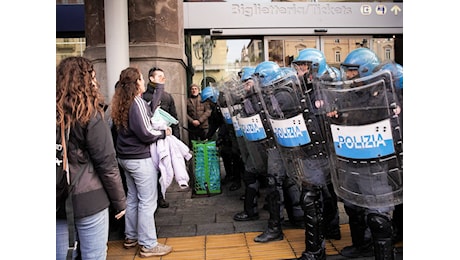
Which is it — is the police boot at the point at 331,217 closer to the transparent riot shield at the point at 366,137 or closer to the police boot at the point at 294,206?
the police boot at the point at 294,206

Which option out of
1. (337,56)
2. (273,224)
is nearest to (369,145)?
(273,224)

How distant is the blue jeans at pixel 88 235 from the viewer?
8.27ft

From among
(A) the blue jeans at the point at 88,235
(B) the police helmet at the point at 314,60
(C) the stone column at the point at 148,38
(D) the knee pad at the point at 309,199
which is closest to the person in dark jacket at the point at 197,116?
(C) the stone column at the point at 148,38

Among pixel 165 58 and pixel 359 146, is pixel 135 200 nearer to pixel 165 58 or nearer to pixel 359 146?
pixel 359 146

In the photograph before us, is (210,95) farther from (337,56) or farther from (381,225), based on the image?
(381,225)

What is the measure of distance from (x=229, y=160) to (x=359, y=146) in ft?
16.0

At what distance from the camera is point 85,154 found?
254cm

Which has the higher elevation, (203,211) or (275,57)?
(275,57)

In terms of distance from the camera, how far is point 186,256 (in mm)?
3938

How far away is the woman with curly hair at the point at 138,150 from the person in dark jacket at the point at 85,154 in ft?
3.28

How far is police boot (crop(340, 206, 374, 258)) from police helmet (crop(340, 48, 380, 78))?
4.30 ft
